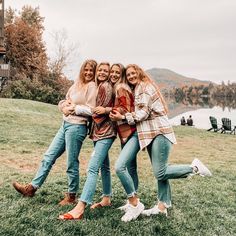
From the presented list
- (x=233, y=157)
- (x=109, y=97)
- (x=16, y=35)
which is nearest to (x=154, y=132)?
(x=109, y=97)

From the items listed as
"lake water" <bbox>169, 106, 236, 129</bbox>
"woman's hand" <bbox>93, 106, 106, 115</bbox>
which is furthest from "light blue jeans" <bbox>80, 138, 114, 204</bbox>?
"lake water" <bbox>169, 106, 236, 129</bbox>

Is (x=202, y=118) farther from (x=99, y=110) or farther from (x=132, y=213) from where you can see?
(x=99, y=110)

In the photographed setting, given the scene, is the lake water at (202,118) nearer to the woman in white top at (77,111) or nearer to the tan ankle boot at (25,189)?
the tan ankle boot at (25,189)

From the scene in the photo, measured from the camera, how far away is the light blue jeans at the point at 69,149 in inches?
213

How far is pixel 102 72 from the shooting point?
5277 millimetres

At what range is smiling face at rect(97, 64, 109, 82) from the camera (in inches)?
208

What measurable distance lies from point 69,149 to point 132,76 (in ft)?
4.21

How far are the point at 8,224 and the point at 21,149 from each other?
718 cm

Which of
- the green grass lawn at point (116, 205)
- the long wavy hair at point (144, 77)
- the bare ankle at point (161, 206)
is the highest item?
the long wavy hair at point (144, 77)

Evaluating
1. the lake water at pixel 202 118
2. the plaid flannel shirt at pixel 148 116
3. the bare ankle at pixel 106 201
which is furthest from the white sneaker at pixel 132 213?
the lake water at pixel 202 118

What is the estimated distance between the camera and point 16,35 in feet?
152

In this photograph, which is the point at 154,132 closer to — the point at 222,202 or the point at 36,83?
the point at 222,202

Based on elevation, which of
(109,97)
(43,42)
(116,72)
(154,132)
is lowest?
(154,132)

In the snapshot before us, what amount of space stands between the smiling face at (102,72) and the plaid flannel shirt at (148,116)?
1.49ft
